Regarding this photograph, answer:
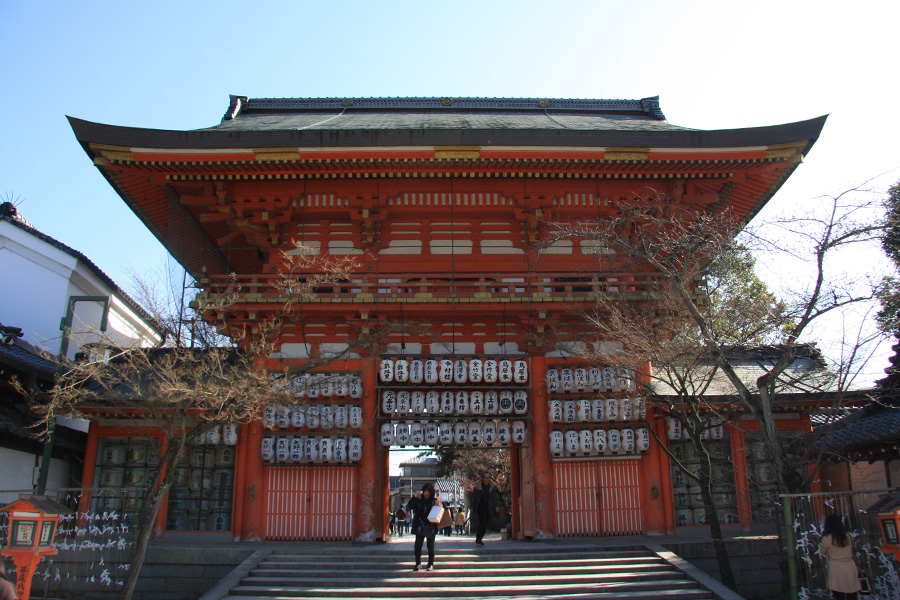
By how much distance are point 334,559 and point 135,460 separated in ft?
18.9

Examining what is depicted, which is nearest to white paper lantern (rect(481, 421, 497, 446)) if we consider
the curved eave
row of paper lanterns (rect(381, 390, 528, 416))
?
row of paper lanterns (rect(381, 390, 528, 416))

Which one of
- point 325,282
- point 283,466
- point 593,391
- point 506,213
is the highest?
point 506,213

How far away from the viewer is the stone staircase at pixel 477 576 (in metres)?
10.9

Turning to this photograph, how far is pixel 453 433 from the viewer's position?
47.9ft

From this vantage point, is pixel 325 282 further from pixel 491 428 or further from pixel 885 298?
pixel 885 298

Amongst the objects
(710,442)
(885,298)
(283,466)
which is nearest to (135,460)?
(283,466)

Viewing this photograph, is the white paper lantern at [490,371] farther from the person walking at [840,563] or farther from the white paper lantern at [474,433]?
the person walking at [840,563]

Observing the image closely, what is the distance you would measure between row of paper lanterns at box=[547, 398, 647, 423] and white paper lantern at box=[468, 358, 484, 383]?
5.50 feet

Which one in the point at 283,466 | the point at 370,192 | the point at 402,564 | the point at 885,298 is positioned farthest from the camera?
the point at 370,192

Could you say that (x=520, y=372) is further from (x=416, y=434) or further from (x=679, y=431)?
(x=679, y=431)

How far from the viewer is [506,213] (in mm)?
16297

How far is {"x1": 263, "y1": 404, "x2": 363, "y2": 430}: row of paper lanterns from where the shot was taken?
14.4 metres

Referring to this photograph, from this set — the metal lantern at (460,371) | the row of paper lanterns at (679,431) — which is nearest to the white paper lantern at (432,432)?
the metal lantern at (460,371)

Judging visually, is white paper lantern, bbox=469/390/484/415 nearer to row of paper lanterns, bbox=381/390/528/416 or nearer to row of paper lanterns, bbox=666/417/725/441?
row of paper lanterns, bbox=381/390/528/416
